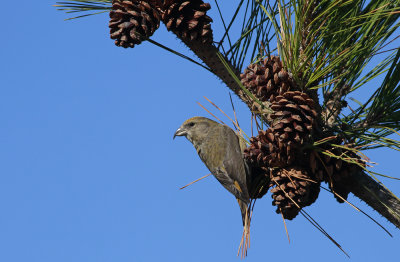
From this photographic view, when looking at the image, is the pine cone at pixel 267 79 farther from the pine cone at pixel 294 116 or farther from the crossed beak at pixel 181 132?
the crossed beak at pixel 181 132

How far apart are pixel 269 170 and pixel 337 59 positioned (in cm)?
88

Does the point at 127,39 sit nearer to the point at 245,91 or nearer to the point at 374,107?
the point at 245,91

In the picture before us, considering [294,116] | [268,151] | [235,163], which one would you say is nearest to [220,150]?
[235,163]

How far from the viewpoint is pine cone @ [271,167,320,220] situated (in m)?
3.01

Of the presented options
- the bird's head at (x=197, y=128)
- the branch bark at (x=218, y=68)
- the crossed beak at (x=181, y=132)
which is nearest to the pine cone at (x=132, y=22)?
the branch bark at (x=218, y=68)

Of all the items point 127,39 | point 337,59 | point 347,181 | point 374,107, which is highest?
point 127,39

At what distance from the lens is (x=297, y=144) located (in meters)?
2.86

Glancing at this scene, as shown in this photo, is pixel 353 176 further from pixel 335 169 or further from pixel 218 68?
pixel 218 68

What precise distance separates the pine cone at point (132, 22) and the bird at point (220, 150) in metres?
1.58

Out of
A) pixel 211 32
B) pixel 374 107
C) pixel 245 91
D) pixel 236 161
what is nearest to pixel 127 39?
pixel 211 32

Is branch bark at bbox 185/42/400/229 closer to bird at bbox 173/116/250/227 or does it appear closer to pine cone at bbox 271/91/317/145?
pine cone at bbox 271/91/317/145

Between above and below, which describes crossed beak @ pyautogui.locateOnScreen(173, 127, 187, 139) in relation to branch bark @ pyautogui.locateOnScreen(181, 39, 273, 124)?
above

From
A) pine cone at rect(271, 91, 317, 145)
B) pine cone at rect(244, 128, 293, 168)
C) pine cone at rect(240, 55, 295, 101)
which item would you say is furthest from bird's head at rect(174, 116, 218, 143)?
pine cone at rect(271, 91, 317, 145)

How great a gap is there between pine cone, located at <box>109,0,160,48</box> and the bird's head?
2.40 m
